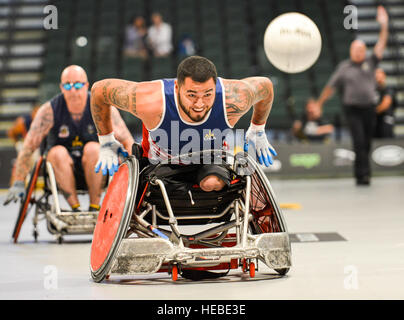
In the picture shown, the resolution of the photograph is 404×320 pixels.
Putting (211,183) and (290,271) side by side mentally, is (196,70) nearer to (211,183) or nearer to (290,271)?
(211,183)

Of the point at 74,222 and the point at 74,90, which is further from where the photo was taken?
the point at 74,90

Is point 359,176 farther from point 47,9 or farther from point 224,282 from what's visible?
point 47,9

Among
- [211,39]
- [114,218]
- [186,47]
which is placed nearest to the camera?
[114,218]

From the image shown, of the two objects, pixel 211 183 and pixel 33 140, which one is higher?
pixel 33 140

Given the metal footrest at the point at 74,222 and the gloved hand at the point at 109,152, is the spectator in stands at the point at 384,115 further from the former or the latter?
the gloved hand at the point at 109,152

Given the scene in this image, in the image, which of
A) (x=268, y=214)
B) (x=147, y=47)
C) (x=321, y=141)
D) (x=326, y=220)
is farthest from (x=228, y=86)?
(x=147, y=47)

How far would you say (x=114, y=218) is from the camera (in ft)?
12.2

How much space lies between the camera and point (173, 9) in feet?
66.3

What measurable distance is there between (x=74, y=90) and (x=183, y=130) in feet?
7.79

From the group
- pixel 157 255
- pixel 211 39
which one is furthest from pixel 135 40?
pixel 157 255

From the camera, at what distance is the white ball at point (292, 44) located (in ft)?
20.9

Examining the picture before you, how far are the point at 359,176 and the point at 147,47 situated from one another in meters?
8.28

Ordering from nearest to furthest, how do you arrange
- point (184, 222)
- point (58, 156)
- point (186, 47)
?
point (184, 222)
point (58, 156)
point (186, 47)

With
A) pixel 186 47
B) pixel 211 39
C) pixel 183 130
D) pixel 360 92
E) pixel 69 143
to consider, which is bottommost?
pixel 183 130
